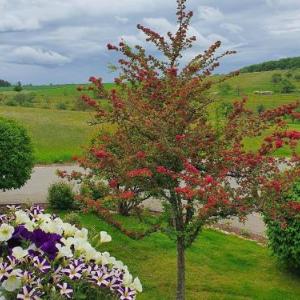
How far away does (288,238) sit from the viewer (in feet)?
38.1

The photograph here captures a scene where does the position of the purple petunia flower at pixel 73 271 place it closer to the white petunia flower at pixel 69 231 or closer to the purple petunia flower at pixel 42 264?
the purple petunia flower at pixel 42 264

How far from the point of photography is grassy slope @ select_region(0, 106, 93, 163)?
33.7m

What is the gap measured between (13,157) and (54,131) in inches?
1153

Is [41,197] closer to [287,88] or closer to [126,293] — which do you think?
[126,293]

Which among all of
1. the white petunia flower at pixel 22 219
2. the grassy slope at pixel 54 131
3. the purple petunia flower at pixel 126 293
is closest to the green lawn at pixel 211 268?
the white petunia flower at pixel 22 219

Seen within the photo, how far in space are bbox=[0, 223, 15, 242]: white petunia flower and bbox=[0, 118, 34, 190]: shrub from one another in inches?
521

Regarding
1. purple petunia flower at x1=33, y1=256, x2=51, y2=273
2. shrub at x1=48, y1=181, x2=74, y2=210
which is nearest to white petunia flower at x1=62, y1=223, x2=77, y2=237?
purple petunia flower at x1=33, y1=256, x2=51, y2=273

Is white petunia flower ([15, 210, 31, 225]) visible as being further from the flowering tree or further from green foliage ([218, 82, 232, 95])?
green foliage ([218, 82, 232, 95])

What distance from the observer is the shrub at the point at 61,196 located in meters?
17.5

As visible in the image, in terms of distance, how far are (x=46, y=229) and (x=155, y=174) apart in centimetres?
470

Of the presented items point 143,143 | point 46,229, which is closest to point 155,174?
point 143,143

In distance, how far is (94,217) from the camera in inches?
660

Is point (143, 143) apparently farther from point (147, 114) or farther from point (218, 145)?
point (218, 145)

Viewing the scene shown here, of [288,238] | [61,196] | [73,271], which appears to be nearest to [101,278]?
[73,271]
